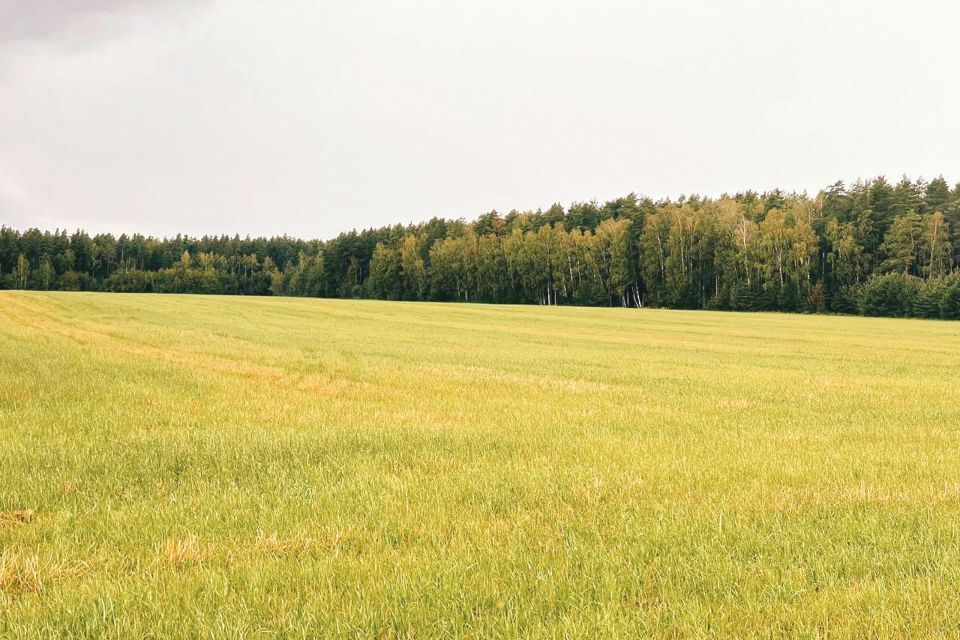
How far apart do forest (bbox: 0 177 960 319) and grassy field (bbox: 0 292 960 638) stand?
7897cm

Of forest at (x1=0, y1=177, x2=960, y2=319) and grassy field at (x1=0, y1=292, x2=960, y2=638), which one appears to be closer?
grassy field at (x1=0, y1=292, x2=960, y2=638)

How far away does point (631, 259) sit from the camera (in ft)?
337

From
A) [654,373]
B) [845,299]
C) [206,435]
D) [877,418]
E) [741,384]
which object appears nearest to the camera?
[206,435]

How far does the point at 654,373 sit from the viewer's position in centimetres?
1814

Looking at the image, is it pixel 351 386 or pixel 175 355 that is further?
pixel 175 355

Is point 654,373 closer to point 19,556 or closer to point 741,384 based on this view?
point 741,384

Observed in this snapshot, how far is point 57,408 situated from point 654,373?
14615mm

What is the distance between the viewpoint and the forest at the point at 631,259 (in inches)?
3319

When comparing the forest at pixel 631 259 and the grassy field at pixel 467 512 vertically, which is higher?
the forest at pixel 631 259

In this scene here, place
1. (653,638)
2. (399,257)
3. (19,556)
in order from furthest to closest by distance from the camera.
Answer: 1. (399,257)
2. (19,556)
3. (653,638)

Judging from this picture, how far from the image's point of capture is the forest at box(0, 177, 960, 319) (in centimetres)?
8431

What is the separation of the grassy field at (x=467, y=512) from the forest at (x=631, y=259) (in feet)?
259

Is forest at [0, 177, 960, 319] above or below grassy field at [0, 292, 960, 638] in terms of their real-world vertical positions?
above

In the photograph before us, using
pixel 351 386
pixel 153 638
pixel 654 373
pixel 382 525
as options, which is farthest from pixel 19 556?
pixel 654 373
